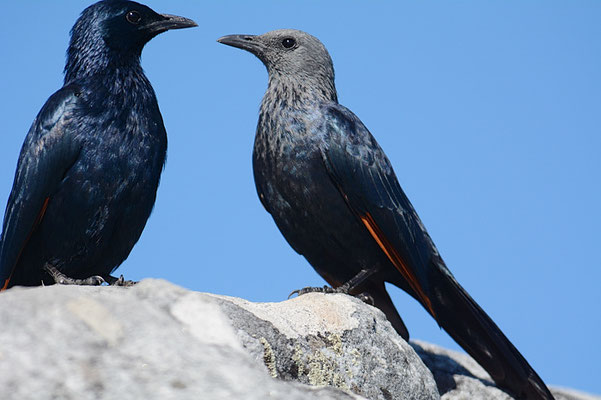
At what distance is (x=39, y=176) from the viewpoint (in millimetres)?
4906

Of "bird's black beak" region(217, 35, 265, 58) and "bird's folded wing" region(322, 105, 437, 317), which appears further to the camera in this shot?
"bird's black beak" region(217, 35, 265, 58)

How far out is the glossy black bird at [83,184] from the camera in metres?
4.88

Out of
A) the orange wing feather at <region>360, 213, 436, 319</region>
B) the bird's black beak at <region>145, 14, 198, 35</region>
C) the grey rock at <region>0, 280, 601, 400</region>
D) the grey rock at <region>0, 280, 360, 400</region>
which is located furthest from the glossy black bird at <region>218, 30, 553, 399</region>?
the grey rock at <region>0, 280, 360, 400</region>

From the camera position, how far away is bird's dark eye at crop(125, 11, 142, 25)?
18.6 ft

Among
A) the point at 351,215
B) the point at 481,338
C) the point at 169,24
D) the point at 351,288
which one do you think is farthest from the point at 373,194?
the point at 169,24

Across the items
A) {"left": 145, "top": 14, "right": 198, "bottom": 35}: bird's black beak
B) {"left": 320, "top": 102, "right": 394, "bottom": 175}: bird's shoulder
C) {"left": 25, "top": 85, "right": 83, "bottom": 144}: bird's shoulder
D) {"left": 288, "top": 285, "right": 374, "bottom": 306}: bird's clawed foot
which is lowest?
{"left": 288, "top": 285, "right": 374, "bottom": 306}: bird's clawed foot

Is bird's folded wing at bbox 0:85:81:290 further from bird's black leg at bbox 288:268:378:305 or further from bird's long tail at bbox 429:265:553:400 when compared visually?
bird's long tail at bbox 429:265:553:400

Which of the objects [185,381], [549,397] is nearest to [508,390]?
[549,397]

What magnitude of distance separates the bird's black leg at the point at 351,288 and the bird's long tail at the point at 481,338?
61 centimetres

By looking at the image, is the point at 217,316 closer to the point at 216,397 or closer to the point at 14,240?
the point at 216,397

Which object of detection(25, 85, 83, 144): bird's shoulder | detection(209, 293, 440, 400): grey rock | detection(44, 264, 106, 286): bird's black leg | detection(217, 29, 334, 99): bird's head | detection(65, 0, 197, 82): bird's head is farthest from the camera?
detection(217, 29, 334, 99): bird's head

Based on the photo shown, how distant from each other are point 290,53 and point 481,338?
8.75 feet

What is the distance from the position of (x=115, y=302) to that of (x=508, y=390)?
3867 mm

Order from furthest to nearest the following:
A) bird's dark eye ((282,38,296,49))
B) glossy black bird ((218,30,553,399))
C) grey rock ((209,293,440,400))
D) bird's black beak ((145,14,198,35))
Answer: bird's dark eye ((282,38,296,49)), bird's black beak ((145,14,198,35)), glossy black bird ((218,30,553,399)), grey rock ((209,293,440,400))
